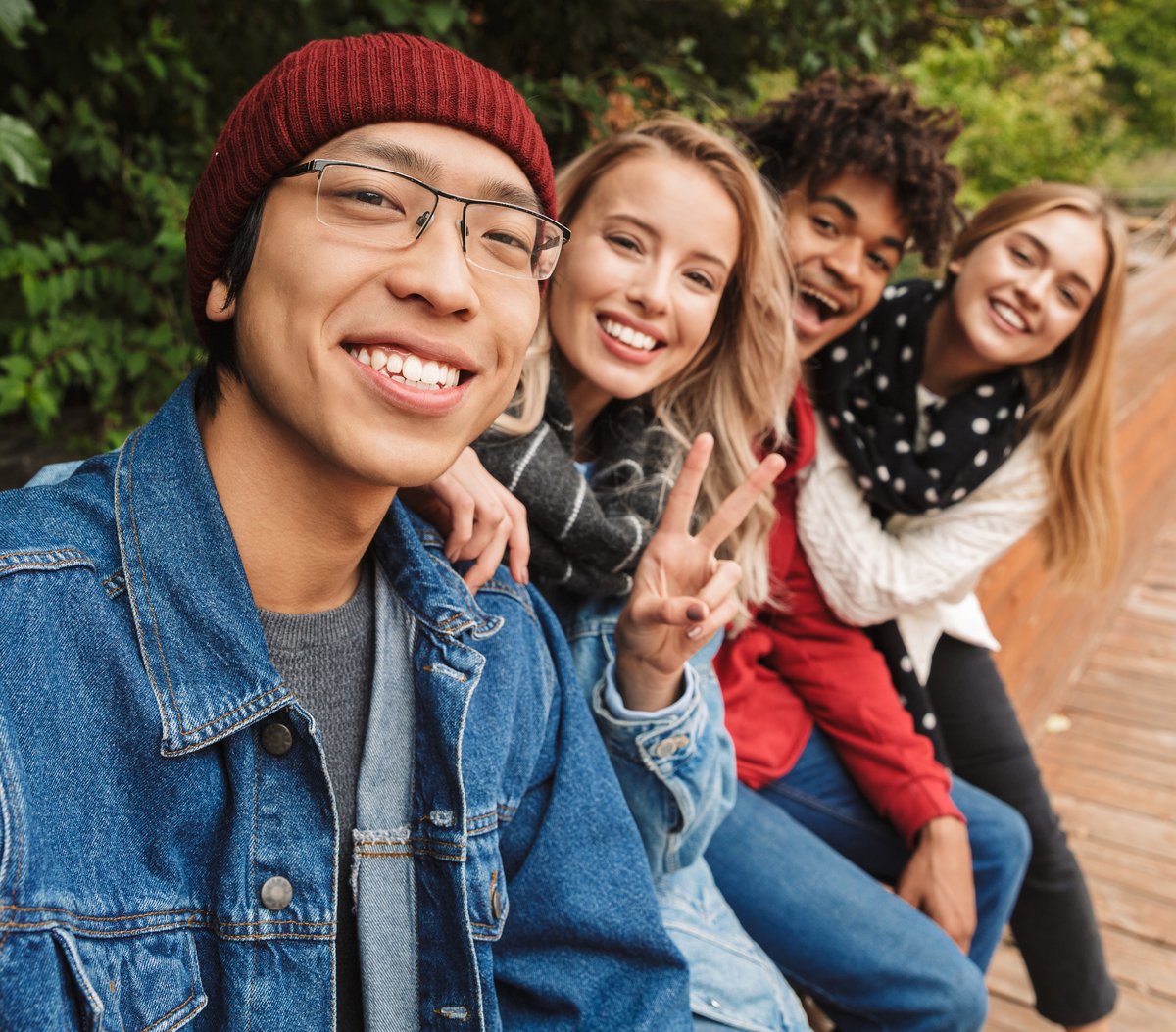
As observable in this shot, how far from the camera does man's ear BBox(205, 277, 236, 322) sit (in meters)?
1.29

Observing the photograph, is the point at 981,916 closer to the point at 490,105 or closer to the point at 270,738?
the point at 270,738

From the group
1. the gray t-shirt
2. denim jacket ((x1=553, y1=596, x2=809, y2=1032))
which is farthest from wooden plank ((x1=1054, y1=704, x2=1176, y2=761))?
the gray t-shirt

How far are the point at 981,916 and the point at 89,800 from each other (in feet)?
6.65

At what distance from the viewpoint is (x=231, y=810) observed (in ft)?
3.79

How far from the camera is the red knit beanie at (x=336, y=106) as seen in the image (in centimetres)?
121

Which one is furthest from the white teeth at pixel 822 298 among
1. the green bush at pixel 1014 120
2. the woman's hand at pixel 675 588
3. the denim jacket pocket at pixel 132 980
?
the green bush at pixel 1014 120

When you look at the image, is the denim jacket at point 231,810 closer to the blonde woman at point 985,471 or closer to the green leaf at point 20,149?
the green leaf at point 20,149

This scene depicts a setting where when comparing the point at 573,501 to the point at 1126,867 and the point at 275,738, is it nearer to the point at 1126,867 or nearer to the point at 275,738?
the point at 275,738

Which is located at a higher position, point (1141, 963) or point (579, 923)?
point (579, 923)

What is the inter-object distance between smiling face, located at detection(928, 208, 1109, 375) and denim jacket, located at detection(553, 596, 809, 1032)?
1.24 meters

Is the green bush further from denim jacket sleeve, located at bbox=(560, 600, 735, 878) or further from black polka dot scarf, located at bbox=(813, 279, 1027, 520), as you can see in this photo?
denim jacket sleeve, located at bbox=(560, 600, 735, 878)

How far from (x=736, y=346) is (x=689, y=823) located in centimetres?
97

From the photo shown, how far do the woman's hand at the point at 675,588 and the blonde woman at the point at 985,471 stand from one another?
0.67m

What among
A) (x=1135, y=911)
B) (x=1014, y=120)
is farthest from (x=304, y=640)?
(x=1014, y=120)
